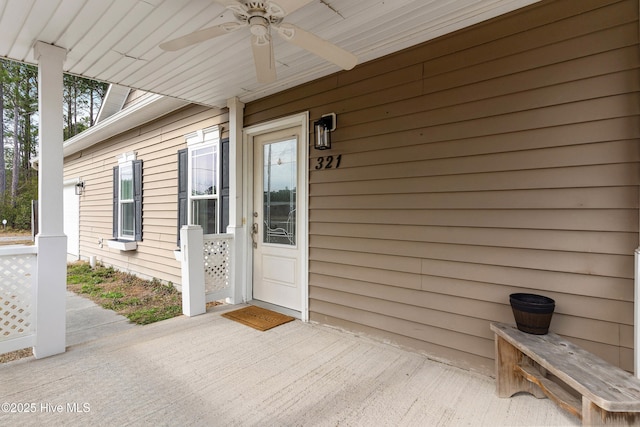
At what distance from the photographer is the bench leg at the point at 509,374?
75.8 inches

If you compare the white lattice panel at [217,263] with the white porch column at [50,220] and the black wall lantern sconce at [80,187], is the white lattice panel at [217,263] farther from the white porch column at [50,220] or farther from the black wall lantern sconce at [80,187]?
the black wall lantern sconce at [80,187]

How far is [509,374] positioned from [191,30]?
10.7 feet

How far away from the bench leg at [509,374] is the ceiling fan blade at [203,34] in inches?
95.0

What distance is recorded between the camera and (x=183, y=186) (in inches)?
197

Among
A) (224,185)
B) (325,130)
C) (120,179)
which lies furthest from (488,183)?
(120,179)

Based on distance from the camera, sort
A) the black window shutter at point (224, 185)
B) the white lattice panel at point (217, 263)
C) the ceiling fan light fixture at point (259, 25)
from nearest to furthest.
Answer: the ceiling fan light fixture at point (259, 25) < the white lattice panel at point (217, 263) < the black window shutter at point (224, 185)

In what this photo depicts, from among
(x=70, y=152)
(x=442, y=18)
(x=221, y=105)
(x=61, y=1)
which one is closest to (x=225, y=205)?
(x=221, y=105)

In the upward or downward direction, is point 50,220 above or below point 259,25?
below

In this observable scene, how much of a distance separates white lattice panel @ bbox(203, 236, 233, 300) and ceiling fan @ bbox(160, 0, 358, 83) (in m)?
2.33

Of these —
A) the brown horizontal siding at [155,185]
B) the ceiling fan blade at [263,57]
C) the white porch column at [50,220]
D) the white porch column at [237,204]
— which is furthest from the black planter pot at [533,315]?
the brown horizontal siding at [155,185]

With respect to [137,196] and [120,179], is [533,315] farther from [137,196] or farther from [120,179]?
[120,179]

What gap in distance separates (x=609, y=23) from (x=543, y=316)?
1722 mm

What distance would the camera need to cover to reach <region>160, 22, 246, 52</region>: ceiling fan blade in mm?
1740

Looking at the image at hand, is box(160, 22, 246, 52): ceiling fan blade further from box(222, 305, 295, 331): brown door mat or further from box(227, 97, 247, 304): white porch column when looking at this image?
box(222, 305, 295, 331): brown door mat
